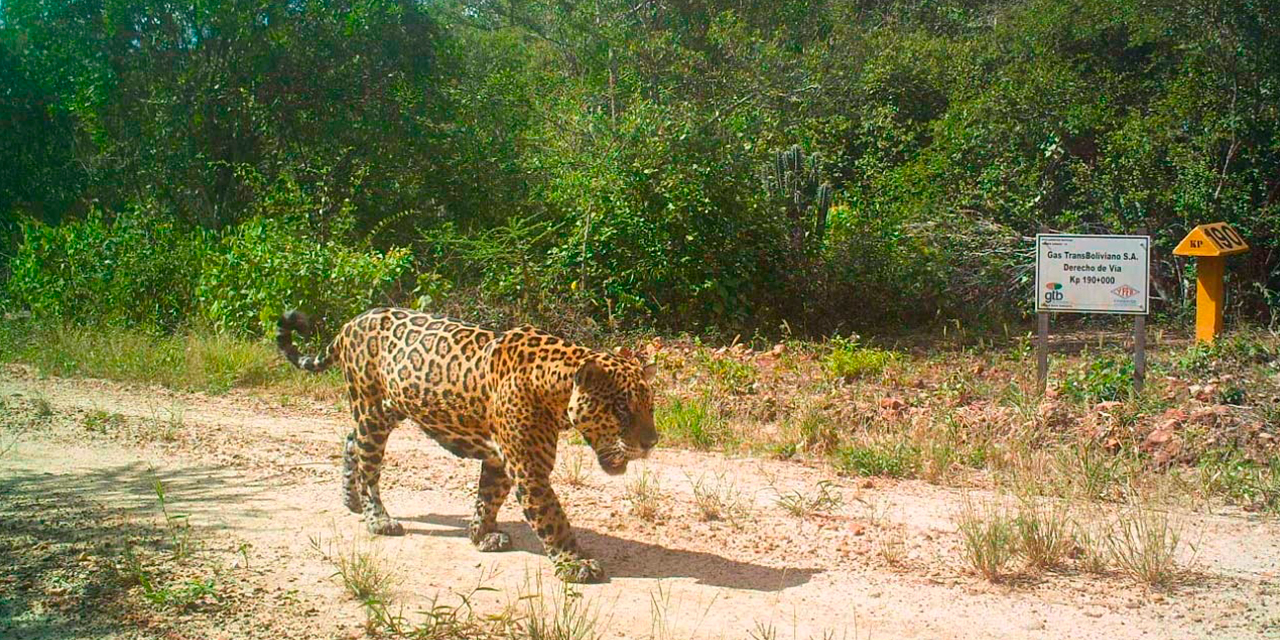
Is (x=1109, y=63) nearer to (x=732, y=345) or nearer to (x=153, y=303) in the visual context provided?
(x=732, y=345)

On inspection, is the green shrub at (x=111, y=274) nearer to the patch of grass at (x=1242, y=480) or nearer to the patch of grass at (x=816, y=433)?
the patch of grass at (x=816, y=433)

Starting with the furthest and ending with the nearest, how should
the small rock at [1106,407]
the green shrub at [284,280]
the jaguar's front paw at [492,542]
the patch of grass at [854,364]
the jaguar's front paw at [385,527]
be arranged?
1. the green shrub at [284,280]
2. the patch of grass at [854,364]
3. the small rock at [1106,407]
4. the jaguar's front paw at [385,527]
5. the jaguar's front paw at [492,542]

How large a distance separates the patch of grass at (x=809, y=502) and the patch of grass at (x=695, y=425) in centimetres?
166

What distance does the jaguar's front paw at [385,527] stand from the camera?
681 cm

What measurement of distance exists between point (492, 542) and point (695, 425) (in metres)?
3.19

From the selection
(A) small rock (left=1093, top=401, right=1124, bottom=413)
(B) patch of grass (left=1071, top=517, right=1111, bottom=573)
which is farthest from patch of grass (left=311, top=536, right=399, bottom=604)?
(A) small rock (left=1093, top=401, right=1124, bottom=413)

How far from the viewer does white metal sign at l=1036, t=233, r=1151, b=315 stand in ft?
33.8

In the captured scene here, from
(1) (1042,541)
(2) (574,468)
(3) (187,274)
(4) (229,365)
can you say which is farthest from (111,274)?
(1) (1042,541)

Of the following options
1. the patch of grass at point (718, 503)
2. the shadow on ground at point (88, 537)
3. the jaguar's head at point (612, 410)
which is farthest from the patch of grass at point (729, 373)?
the jaguar's head at point (612, 410)

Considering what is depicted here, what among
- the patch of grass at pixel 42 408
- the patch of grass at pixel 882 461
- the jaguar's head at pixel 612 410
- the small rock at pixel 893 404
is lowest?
the patch of grass at pixel 882 461

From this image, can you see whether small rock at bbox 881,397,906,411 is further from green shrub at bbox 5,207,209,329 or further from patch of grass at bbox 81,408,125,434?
green shrub at bbox 5,207,209,329

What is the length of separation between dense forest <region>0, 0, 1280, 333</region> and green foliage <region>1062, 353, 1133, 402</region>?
17.1 feet

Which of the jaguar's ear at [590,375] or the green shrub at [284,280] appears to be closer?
the jaguar's ear at [590,375]

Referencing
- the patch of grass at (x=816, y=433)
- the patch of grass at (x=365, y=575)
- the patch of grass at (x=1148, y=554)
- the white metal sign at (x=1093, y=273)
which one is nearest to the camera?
the patch of grass at (x=365, y=575)
